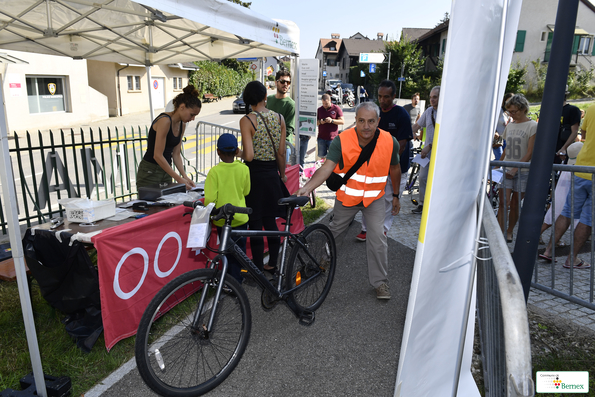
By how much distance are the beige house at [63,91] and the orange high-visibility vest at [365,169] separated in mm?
11534

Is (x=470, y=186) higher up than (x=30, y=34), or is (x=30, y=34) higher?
(x=30, y=34)

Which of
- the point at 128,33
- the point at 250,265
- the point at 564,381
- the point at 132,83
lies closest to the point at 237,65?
the point at 132,83

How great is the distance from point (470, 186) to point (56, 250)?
313 centimetres

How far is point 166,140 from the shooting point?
4.77 meters

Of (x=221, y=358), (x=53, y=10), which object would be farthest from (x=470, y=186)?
(x=53, y=10)

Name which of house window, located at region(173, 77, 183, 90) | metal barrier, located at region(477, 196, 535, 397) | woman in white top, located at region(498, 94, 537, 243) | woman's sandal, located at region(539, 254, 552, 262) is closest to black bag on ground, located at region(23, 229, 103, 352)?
metal barrier, located at region(477, 196, 535, 397)

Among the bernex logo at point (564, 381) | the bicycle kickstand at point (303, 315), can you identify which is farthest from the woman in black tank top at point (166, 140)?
the bernex logo at point (564, 381)

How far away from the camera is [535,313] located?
3.86 m

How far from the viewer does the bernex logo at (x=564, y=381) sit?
2.57 m

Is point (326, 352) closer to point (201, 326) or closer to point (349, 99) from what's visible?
point (201, 326)

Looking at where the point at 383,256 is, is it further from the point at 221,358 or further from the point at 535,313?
the point at 221,358

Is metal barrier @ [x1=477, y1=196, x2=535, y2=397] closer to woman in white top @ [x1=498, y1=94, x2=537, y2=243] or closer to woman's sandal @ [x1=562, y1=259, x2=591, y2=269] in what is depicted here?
woman's sandal @ [x1=562, y1=259, x2=591, y2=269]

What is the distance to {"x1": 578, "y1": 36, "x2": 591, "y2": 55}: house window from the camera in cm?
3797

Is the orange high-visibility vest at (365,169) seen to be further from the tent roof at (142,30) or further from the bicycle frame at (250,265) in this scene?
the tent roof at (142,30)
